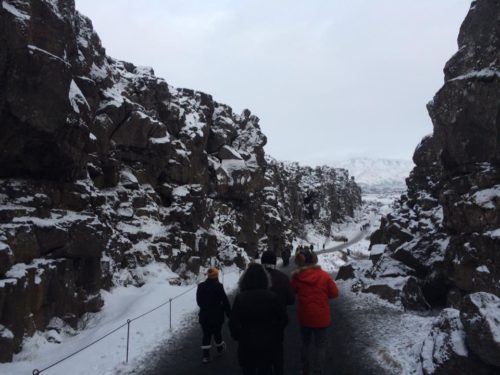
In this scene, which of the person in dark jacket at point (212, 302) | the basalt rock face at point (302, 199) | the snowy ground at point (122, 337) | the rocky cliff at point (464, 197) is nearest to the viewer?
the person in dark jacket at point (212, 302)

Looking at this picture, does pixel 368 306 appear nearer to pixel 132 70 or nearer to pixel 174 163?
pixel 174 163

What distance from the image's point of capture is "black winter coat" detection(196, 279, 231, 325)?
8641 millimetres

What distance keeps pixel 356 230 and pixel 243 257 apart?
84611 mm

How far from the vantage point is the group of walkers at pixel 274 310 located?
494cm

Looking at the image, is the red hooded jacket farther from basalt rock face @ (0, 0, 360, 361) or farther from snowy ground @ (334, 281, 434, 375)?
Result: basalt rock face @ (0, 0, 360, 361)

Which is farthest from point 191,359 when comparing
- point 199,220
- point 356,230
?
point 356,230

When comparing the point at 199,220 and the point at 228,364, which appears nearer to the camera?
the point at 228,364

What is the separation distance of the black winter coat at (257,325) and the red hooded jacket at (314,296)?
56.5 inches

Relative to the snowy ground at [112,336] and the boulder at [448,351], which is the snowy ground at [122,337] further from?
the boulder at [448,351]

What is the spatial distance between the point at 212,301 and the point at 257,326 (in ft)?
13.1

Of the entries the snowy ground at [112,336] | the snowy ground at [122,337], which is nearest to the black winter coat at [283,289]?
the snowy ground at [122,337]

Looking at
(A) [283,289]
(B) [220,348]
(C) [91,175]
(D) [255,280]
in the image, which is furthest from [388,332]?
(C) [91,175]

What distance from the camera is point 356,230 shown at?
10919 cm

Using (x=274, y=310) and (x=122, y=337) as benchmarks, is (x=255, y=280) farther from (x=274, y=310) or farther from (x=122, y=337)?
(x=122, y=337)
